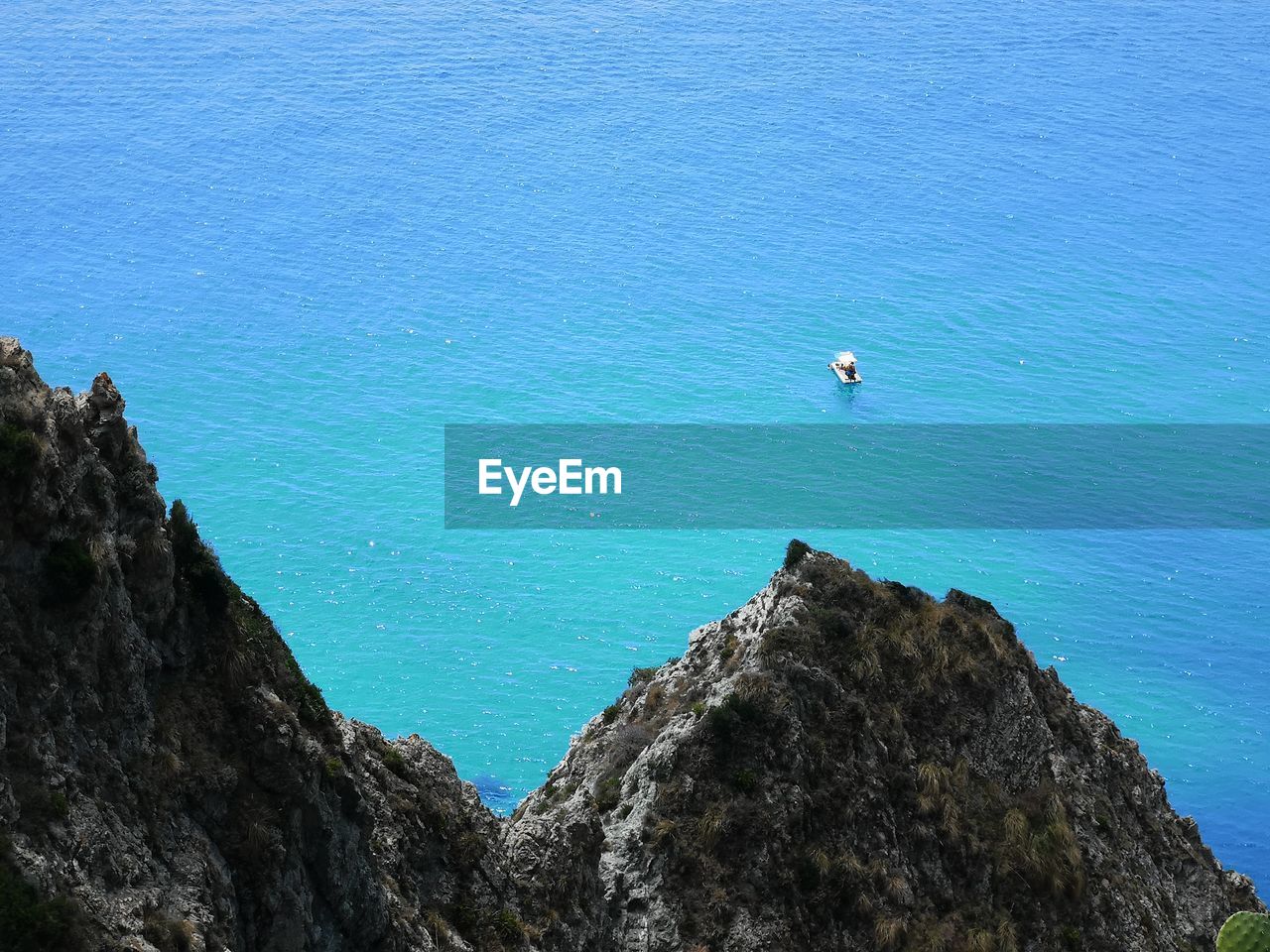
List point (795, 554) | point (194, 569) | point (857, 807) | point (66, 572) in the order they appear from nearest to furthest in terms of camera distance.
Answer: point (66, 572) < point (194, 569) < point (857, 807) < point (795, 554)

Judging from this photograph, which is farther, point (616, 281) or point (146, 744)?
point (616, 281)

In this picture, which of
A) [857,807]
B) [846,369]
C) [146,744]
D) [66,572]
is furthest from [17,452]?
[846,369]

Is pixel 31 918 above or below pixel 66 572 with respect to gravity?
below

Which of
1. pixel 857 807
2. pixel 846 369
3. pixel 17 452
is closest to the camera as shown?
pixel 17 452

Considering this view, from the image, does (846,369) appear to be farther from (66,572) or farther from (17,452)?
(17,452)

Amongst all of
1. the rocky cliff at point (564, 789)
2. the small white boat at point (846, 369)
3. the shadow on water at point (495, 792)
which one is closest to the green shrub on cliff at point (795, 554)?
the rocky cliff at point (564, 789)

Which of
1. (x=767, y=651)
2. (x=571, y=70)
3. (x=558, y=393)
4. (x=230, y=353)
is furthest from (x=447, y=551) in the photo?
(x=571, y=70)

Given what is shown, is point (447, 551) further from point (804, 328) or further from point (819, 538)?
point (804, 328)

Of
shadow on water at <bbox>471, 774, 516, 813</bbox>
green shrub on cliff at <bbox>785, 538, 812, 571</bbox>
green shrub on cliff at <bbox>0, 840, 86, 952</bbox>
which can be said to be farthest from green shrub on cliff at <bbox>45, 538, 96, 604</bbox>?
shadow on water at <bbox>471, 774, 516, 813</bbox>
